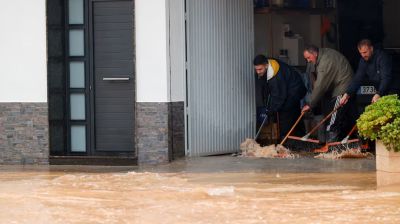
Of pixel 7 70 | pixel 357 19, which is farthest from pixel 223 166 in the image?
pixel 357 19

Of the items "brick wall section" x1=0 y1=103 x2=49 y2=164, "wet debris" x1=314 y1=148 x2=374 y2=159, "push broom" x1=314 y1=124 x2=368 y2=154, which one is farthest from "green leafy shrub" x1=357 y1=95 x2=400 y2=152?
"brick wall section" x1=0 y1=103 x2=49 y2=164

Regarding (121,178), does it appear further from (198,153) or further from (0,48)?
(0,48)

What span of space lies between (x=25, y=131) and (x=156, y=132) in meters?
2.15

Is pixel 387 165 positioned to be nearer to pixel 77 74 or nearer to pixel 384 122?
pixel 384 122

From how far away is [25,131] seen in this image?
645 inches

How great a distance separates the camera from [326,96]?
1708cm

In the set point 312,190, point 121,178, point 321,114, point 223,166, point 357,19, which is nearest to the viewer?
point 312,190

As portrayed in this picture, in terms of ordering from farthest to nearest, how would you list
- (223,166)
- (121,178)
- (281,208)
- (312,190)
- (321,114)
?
(321,114)
(223,166)
(121,178)
(312,190)
(281,208)

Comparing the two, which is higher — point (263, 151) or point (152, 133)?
point (152, 133)

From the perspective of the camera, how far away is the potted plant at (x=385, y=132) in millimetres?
13305

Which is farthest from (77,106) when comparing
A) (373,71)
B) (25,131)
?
(373,71)

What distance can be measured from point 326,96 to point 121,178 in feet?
14.0

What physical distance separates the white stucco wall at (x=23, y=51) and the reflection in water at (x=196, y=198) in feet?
6.05

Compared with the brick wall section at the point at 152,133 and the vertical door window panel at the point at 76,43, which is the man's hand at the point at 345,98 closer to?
the brick wall section at the point at 152,133
